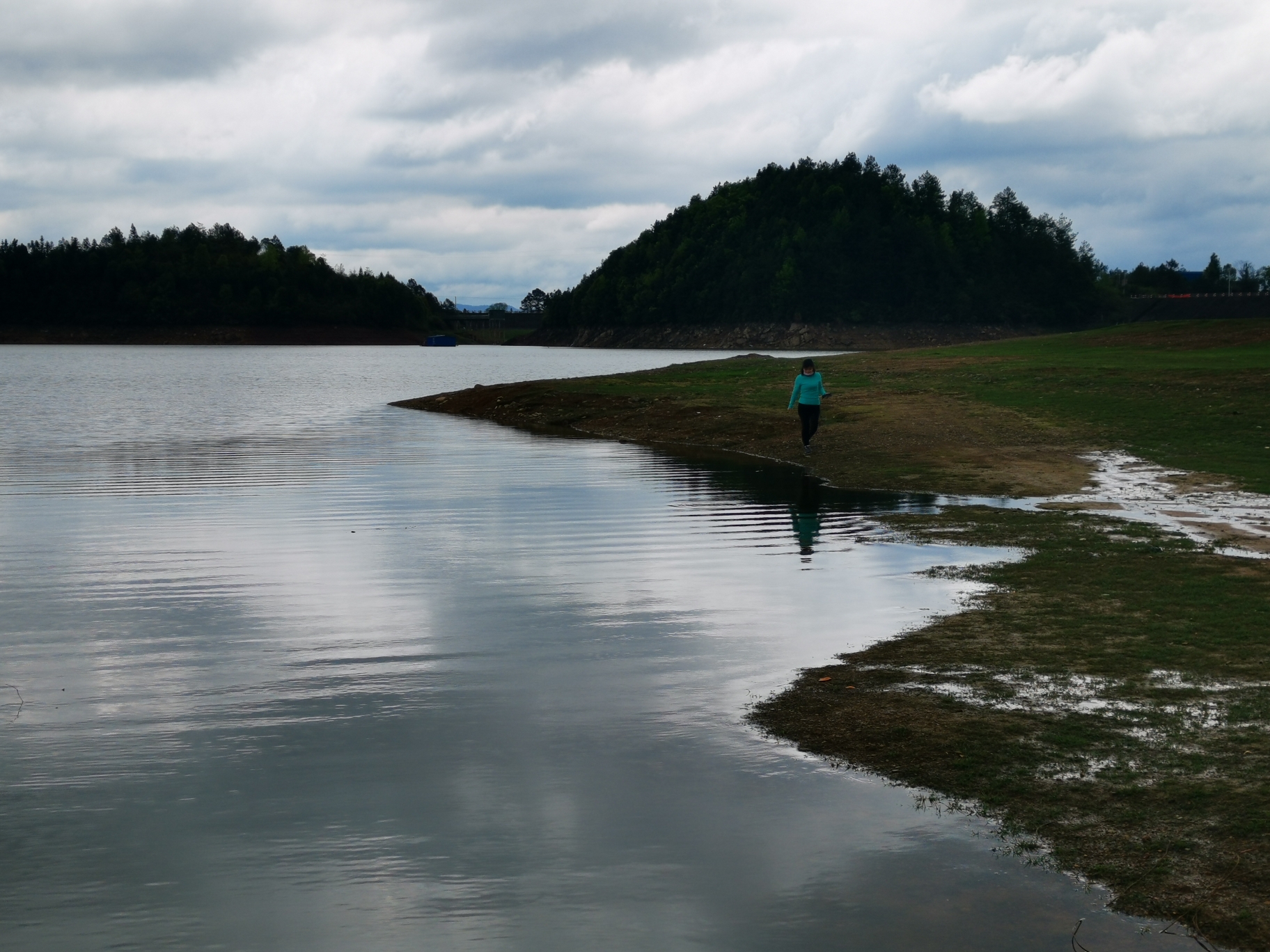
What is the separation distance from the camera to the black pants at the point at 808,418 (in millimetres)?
27688

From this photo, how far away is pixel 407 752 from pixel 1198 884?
4.44 metres

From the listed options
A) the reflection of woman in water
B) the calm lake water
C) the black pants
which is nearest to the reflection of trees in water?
the reflection of woman in water

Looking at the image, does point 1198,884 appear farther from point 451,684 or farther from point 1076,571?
point 1076,571

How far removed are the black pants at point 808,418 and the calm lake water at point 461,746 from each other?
360 inches

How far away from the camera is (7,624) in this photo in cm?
1145

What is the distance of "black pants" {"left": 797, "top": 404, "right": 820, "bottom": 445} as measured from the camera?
27.7 meters

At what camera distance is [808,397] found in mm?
27297

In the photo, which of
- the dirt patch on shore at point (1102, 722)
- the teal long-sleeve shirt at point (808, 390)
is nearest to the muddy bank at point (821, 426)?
the teal long-sleeve shirt at point (808, 390)

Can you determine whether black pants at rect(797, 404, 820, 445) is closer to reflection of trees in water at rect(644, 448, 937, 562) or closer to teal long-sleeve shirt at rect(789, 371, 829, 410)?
teal long-sleeve shirt at rect(789, 371, 829, 410)

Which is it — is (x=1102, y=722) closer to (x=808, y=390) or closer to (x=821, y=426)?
(x=808, y=390)

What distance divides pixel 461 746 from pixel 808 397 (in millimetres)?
20241

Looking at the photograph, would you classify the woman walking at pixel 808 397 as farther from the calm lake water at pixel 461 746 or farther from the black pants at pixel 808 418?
the calm lake water at pixel 461 746

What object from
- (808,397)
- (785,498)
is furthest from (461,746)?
(808,397)

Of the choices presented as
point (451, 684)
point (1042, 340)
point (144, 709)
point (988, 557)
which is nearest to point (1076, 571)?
point (988, 557)
